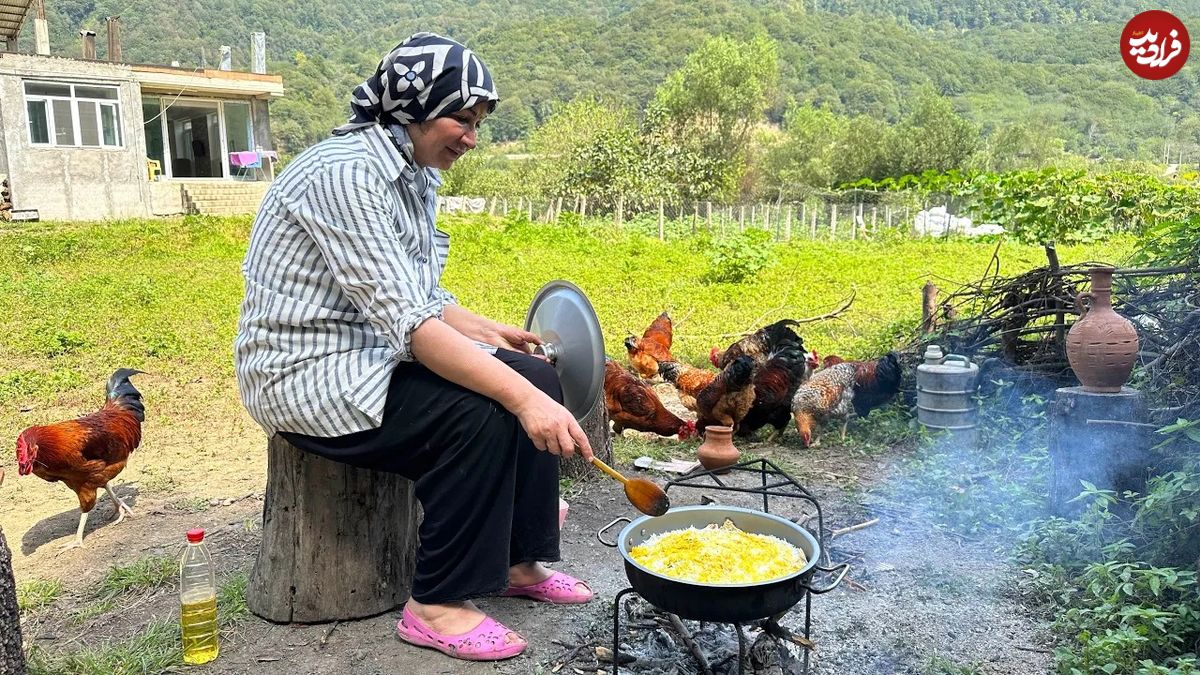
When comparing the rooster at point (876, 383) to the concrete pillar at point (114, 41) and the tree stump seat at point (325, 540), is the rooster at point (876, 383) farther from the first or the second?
the concrete pillar at point (114, 41)

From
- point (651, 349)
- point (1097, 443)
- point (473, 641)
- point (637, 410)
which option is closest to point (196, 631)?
point (473, 641)

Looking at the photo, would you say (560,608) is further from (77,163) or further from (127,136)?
(127,136)

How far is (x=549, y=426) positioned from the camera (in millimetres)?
2312

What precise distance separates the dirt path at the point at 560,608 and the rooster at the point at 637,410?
1.06 metres

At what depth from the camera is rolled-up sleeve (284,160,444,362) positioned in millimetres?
2287

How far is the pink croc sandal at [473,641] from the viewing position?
259cm

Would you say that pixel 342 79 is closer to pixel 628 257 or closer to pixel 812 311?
pixel 628 257

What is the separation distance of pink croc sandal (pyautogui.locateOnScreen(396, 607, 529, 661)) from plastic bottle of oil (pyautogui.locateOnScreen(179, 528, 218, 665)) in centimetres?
66

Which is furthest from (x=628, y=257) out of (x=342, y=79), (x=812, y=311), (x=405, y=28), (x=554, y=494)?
(x=405, y=28)

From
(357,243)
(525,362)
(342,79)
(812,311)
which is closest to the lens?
(357,243)

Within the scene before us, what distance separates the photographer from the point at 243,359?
251 cm

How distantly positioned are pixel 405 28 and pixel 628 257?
82.2 metres

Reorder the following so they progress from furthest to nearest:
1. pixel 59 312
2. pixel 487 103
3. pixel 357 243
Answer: pixel 59 312 < pixel 487 103 < pixel 357 243

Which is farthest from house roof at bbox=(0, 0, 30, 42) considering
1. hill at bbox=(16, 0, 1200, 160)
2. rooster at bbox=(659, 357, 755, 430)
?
hill at bbox=(16, 0, 1200, 160)
